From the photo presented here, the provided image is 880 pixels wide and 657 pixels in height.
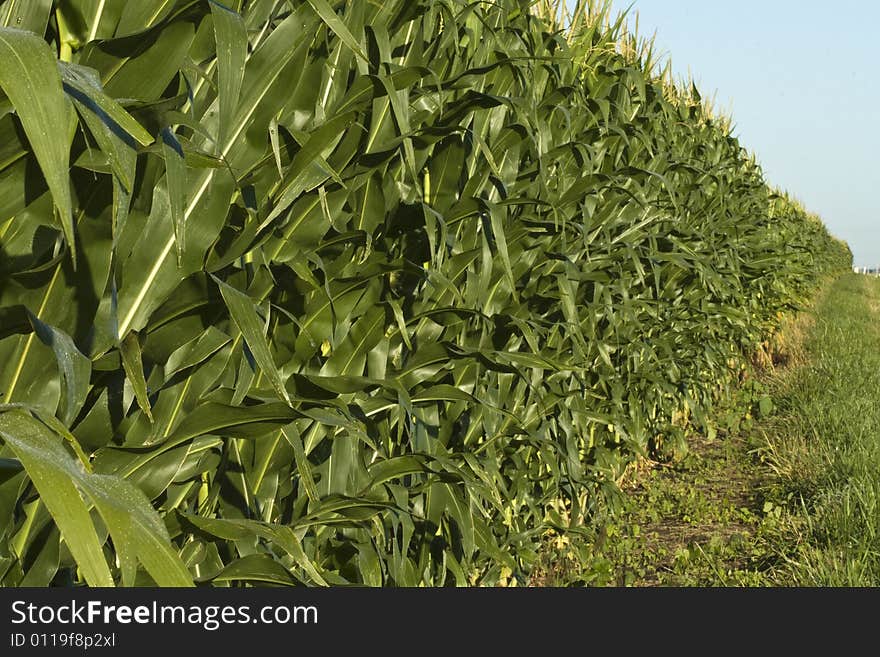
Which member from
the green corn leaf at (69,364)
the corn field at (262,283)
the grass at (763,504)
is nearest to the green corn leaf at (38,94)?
the corn field at (262,283)

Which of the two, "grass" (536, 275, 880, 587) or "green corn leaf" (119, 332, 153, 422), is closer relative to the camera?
"green corn leaf" (119, 332, 153, 422)

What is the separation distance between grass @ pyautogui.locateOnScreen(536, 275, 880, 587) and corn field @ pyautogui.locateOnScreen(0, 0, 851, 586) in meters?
1.20

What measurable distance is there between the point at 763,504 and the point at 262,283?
13.0 feet

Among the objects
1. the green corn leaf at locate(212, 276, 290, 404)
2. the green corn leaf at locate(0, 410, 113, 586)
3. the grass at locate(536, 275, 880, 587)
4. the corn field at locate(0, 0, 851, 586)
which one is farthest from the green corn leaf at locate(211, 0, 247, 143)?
the grass at locate(536, 275, 880, 587)

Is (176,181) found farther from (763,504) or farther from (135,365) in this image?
(763,504)

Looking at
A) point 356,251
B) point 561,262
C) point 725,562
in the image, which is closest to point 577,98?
point 561,262

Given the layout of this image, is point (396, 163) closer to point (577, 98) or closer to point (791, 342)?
point (577, 98)

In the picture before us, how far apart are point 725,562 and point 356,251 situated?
116 inches

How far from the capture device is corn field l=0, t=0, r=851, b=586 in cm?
98

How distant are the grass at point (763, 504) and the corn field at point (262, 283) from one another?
1.20 meters

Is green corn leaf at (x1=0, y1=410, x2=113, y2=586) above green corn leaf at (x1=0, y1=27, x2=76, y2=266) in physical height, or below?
below

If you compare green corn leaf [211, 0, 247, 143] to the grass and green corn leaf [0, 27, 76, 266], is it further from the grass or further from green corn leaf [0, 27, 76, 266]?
the grass

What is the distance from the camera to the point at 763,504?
4.73 meters

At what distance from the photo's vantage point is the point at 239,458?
155cm
